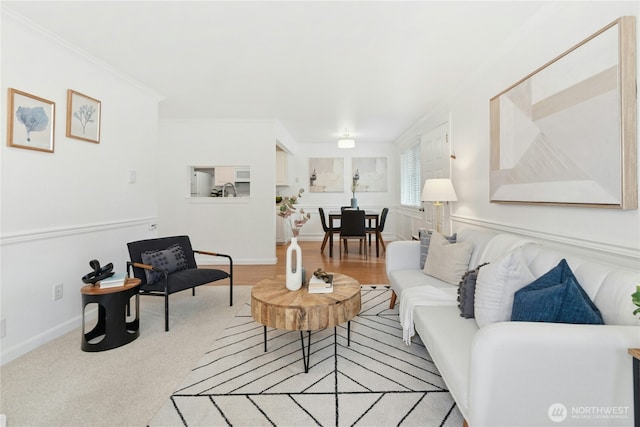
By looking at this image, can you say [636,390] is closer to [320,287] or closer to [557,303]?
[557,303]

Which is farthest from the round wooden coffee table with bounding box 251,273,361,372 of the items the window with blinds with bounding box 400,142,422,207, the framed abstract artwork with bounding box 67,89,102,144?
the window with blinds with bounding box 400,142,422,207

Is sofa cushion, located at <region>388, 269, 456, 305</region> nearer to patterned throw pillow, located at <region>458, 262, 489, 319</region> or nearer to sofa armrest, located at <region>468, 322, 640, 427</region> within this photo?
patterned throw pillow, located at <region>458, 262, 489, 319</region>

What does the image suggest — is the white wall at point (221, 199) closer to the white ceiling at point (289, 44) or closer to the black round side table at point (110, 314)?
the white ceiling at point (289, 44)

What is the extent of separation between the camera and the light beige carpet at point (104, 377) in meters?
1.53

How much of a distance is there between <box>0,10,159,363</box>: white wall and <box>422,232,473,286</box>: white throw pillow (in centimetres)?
315

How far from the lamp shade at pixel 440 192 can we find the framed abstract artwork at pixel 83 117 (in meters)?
3.46

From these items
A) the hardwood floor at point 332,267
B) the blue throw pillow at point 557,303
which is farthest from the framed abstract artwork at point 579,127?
the hardwood floor at point 332,267

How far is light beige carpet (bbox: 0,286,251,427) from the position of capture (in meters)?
1.53

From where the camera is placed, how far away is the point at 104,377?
73.0 inches

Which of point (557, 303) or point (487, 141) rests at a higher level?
point (487, 141)

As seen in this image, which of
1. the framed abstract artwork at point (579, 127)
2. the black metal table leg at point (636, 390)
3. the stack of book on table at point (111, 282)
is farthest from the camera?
the stack of book on table at point (111, 282)

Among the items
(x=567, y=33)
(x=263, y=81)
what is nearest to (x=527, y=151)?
(x=567, y=33)

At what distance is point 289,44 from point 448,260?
7.42 feet

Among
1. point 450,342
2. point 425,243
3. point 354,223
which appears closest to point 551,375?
point 450,342
